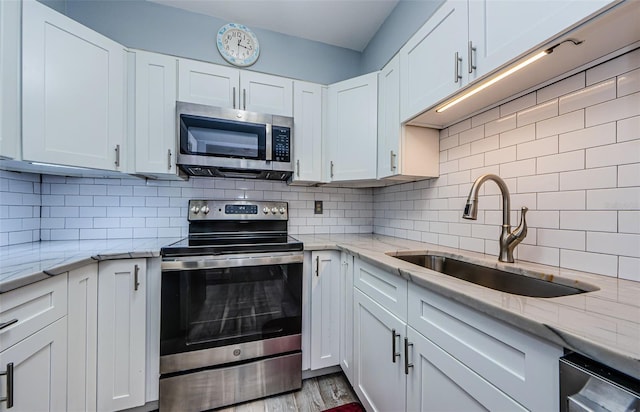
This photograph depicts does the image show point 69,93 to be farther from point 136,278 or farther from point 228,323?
point 228,323

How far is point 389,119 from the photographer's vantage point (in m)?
1.72

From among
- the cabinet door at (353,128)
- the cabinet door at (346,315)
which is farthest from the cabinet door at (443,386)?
the cabinet door at (353,128)

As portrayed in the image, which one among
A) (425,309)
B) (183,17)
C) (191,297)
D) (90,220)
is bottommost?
(191,297)

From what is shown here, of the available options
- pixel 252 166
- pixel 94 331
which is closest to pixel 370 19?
pixel 252 166

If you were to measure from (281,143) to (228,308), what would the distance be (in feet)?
3.81

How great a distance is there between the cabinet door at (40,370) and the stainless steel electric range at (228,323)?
389mm

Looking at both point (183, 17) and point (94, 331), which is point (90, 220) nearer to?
point (94, 331)

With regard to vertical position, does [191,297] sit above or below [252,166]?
below

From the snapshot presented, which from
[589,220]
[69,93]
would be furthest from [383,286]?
[69,93]

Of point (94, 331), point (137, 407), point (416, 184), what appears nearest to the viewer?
point (94, 331)

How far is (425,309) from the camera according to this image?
941 mm

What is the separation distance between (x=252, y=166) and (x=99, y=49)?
1103 mm

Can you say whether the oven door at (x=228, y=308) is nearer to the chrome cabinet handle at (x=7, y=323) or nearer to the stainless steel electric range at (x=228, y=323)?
the stainless steel electric range at (x=228, y=323)

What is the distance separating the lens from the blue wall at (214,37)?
177 cm
